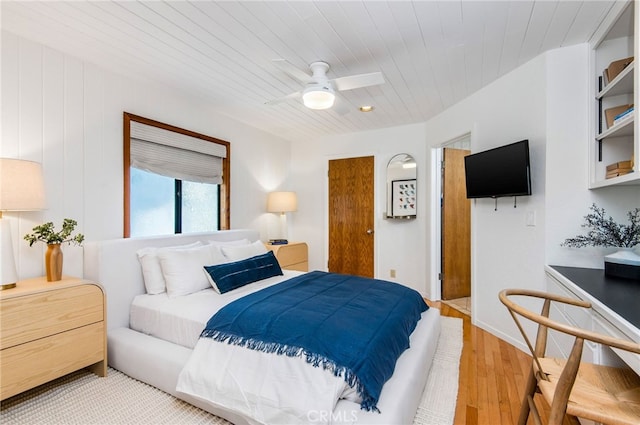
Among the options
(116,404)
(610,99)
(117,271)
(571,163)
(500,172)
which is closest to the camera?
(116,404)

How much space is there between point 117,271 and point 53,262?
45 centimetres

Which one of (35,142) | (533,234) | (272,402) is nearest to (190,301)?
(272,402)

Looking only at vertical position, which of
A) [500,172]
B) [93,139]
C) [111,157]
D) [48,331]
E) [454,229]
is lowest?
[48,331]

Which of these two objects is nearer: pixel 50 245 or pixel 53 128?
pixel 50 245

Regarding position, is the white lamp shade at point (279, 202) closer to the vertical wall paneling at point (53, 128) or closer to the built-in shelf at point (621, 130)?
the vertical wall paneling at point (53, 128)

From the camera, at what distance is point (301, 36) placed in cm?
210

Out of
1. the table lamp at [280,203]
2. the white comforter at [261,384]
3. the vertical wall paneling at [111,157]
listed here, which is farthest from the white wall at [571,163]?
the vertical wall paneling at [111,157]

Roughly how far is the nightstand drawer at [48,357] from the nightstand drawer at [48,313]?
0.15 feet

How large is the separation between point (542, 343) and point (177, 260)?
8.24 ft

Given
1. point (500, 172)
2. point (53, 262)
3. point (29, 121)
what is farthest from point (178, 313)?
point (500, 172)

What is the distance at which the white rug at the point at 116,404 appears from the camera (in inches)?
69.2

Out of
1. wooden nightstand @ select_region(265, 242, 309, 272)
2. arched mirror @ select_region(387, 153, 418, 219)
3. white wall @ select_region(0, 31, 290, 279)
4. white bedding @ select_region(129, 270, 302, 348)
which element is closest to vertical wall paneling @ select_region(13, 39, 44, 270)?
white wall @ select_region(0, 31, 290, 279)

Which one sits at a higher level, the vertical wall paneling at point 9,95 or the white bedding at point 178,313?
the vertical wall paneling at point 9,95

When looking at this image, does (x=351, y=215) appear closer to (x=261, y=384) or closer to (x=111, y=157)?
(x=111, y=157)
